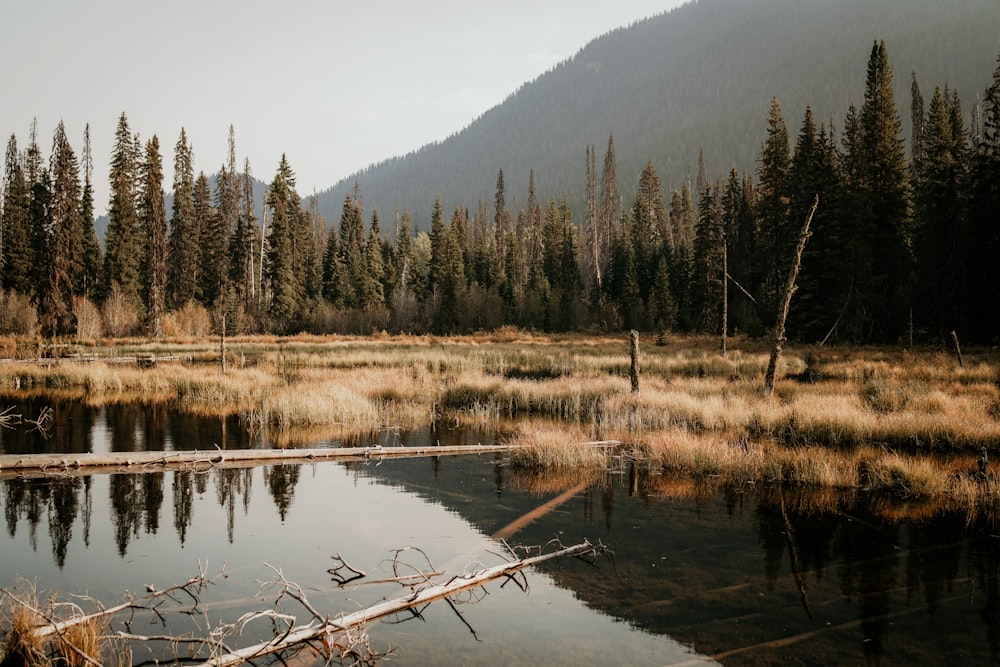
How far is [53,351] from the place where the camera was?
3609 centimetres

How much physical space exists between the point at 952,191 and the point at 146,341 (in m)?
50.1

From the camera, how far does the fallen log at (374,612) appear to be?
6.23 metres

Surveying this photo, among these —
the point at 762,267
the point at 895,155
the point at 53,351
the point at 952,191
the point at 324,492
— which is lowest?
the point at 324,492

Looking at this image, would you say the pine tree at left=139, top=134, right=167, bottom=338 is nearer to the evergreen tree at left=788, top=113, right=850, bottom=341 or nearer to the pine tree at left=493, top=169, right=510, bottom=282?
the pine tree at left=493, top=169, right=510, bottom=282

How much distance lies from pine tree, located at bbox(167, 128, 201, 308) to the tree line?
187mm

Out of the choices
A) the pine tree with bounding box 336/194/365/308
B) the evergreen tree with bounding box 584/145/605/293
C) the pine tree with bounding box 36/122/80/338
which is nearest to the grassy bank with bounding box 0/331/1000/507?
the pine tree with bounding box 36/122/80/338

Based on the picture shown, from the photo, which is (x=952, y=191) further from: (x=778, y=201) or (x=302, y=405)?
(x=302, y=405)

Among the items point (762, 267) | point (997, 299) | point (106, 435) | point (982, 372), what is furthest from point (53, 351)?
→ point (997, 299)

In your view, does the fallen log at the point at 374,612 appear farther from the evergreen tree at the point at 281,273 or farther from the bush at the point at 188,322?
the evergreen tree at the point at 281,273

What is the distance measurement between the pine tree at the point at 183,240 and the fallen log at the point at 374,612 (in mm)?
52950

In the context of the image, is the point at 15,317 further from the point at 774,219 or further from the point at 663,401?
the point at 774,219

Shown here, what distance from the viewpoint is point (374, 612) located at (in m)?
7.38

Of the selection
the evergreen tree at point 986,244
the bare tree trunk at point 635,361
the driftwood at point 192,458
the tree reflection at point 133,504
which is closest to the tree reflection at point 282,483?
the driftwood at point 192,458

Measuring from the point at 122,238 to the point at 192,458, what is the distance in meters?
45.5
